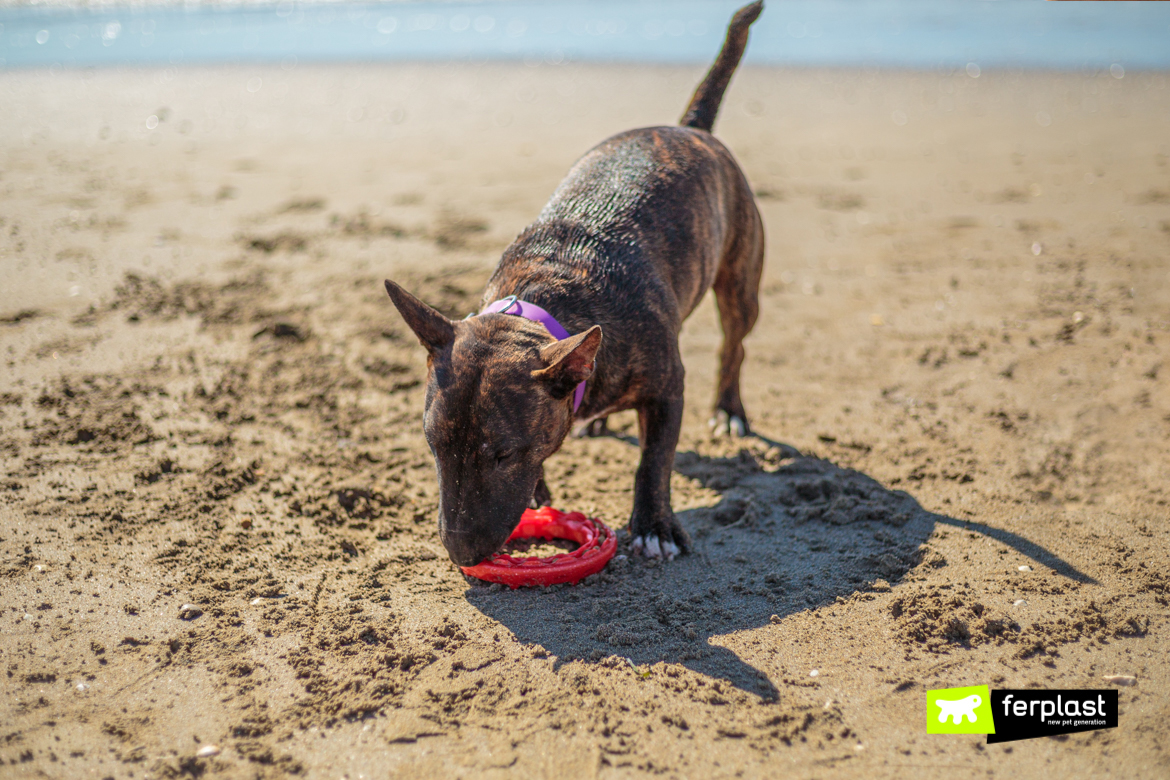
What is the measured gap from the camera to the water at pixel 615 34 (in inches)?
736

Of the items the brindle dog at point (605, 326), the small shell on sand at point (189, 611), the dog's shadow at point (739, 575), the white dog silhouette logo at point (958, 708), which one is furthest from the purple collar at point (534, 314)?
the white dog silhouette logo at point (958, 708)

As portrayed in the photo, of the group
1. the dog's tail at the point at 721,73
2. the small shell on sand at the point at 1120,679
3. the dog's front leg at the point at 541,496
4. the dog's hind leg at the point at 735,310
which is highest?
the dog's tail at the point at 721,73

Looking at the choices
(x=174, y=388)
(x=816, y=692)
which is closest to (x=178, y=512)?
(x=174, y=388)

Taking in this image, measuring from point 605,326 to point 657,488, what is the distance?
34.6 inches

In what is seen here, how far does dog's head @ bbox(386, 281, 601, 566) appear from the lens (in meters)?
3.59

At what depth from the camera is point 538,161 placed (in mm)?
11023

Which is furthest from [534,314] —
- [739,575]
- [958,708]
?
[958,708]

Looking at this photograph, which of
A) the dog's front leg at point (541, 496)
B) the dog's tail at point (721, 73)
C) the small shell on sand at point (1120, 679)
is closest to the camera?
the small shell on sand at point (1120, 679)

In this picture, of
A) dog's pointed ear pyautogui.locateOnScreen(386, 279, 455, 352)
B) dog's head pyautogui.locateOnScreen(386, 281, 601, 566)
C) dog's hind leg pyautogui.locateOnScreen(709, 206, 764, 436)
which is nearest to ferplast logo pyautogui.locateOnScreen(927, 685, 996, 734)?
dog's head pyautogui.locateOnScreen(386, 281, 601, 566)

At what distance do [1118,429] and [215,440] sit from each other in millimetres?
5560

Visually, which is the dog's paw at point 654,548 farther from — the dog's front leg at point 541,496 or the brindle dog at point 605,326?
the dog's front leg at point 541,496

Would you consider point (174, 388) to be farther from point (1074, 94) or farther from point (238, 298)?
point (1074, 94)

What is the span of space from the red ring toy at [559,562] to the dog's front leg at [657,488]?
17 centimetres

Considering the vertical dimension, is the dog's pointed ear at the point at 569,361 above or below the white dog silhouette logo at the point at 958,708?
above
